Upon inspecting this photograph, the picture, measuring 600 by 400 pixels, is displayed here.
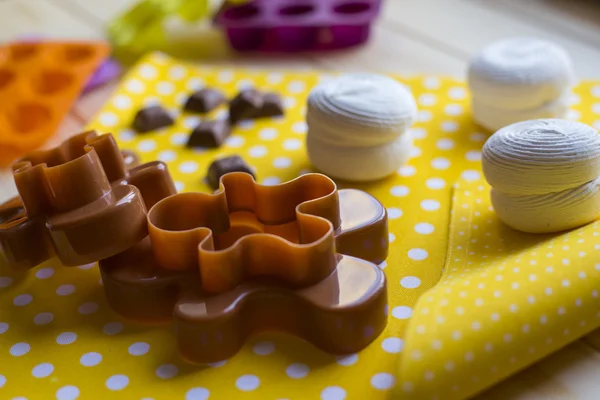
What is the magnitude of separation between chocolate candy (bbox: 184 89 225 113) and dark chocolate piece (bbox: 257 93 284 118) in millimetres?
77

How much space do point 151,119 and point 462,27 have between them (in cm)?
63

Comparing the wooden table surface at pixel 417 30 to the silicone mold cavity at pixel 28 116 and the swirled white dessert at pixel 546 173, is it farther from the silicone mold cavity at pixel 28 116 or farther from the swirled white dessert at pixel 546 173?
the swirled white dessert at pixel 546 173

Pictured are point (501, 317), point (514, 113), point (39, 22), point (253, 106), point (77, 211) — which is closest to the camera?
point (501, 317)

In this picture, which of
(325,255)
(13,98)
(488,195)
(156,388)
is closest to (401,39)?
(488,195)

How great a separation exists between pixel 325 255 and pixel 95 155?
0.82ft

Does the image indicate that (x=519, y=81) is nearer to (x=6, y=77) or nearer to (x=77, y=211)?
(x=77, y=211)

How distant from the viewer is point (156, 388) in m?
0.66

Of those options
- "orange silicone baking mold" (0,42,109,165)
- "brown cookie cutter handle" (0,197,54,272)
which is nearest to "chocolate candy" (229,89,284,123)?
"orange silicone baking mold" (0,42,109,165)

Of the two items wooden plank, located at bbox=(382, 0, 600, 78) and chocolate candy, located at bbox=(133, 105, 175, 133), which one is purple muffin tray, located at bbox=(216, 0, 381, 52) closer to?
wooden plank, located at bbox=(382, 0, 600, 78)

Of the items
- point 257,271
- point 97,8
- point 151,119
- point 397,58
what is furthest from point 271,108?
point 97,8

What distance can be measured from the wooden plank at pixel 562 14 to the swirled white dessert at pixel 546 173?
2.00 feet

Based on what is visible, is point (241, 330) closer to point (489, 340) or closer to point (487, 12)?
point (489, 340)

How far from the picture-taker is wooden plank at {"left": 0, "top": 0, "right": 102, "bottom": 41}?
56.9 inches

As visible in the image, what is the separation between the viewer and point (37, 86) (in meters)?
1.18
